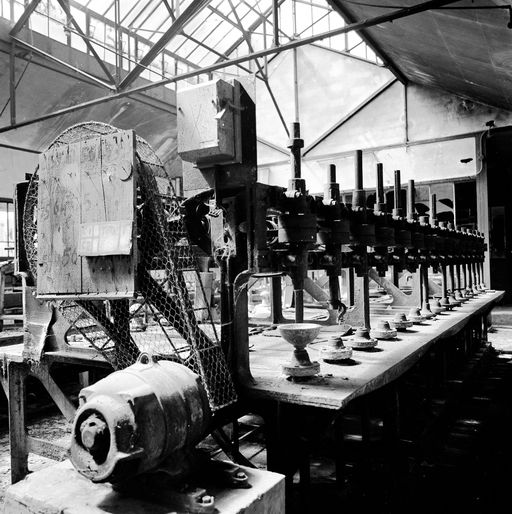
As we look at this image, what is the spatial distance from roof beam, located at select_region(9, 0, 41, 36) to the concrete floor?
6391 millimetres

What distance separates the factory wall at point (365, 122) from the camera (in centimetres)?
1069

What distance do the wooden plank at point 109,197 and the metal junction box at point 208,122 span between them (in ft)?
0.72

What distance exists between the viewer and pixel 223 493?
137cm

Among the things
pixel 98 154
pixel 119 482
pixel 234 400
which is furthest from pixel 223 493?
pixel 98 154

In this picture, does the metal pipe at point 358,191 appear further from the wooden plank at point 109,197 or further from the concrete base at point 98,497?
the concrete base at point 98,497

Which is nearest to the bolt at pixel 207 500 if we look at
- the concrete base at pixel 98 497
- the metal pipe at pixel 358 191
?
the concrete base at pixel 98 497

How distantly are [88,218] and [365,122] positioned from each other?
36.4ft


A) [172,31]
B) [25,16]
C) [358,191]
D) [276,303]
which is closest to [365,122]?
[172,31]

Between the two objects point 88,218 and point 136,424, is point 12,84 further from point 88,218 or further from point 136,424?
point 136,424

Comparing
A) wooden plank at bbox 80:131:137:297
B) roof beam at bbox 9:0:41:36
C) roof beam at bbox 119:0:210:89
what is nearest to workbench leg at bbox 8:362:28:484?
wooden plank at bbox 80:131:137:297

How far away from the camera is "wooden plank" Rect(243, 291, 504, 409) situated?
183 centimetres

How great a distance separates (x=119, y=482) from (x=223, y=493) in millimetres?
295

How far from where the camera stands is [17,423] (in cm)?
322

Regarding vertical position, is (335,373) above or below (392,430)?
above
